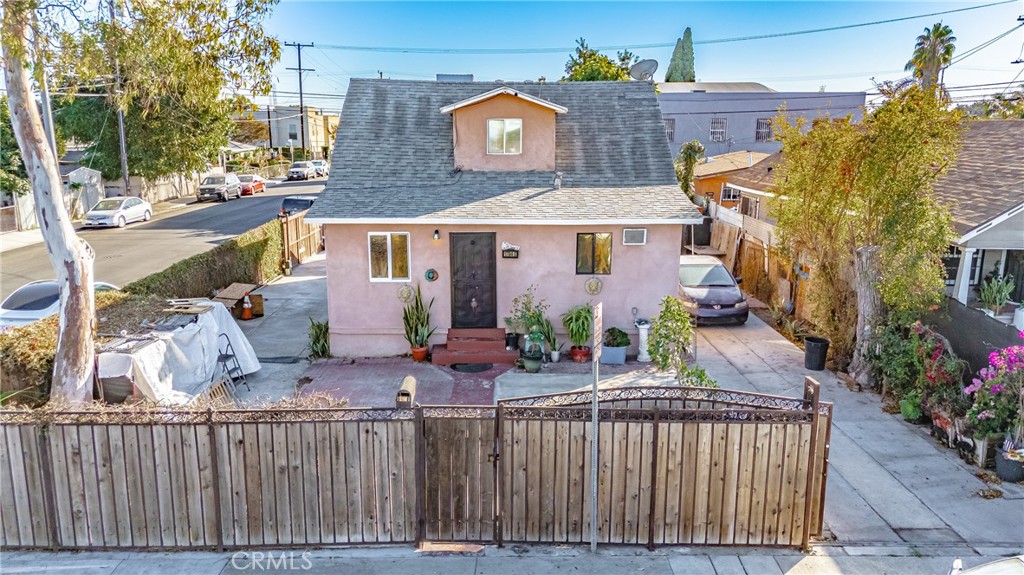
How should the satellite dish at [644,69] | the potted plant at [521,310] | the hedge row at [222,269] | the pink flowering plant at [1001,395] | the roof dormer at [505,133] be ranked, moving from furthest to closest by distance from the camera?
the satellite dish at [644,69], the roof dormer at [505,133], the hedge row at [222,269], the potted plant at [521,310], the pink flowering plant at [1001,395]

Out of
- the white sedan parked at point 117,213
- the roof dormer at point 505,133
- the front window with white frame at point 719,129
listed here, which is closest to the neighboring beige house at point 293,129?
the white sedan parked at point 117,213

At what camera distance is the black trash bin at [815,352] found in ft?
41.5

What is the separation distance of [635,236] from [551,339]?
8.50 ft

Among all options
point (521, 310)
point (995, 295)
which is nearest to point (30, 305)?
point (521, 310)

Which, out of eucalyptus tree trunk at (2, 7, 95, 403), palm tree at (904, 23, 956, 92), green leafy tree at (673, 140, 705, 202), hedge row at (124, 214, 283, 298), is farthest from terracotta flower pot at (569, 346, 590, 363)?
palm tree at (904, 23, 956, 92)

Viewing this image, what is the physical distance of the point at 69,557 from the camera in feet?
21.8

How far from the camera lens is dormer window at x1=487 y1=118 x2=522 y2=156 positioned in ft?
47.2

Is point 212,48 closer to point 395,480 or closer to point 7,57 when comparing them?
point 7,57

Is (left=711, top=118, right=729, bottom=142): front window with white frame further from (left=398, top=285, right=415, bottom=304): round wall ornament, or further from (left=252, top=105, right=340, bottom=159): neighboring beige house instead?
(left=252, top=105, right=340, bottom=159): neighboring beige house

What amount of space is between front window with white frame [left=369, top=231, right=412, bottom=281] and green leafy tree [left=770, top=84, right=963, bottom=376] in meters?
7.37

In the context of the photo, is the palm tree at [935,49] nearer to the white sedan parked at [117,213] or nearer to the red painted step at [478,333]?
the red painted step at [478,333]

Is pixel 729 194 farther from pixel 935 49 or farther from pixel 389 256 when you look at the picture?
pixel 389 256

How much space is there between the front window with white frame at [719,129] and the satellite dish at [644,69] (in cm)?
2081

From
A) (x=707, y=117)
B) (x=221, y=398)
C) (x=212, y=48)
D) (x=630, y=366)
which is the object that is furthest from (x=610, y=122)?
(x=707, y=117)
